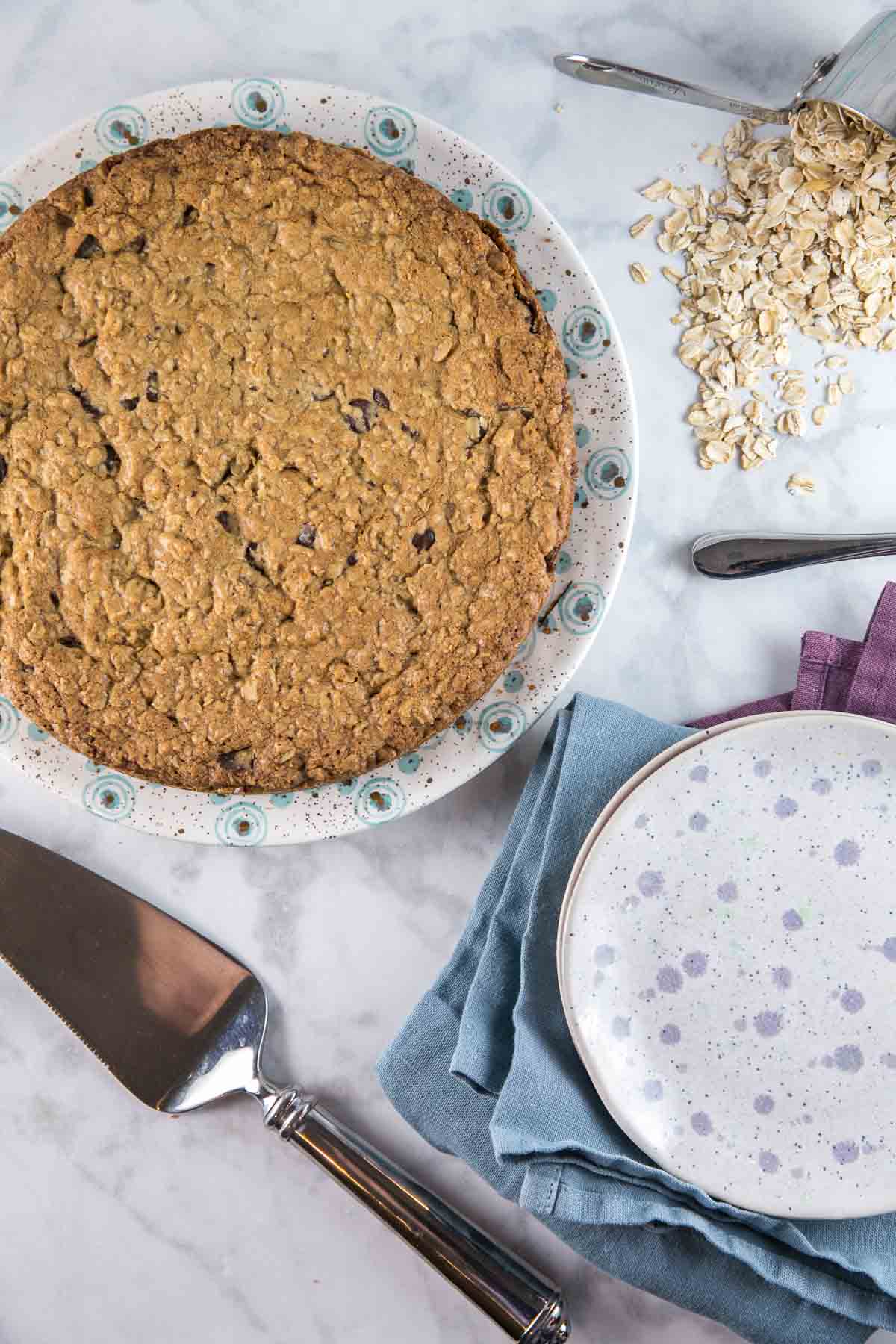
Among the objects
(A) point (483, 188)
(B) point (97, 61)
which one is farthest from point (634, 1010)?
(B) point (97, 61)

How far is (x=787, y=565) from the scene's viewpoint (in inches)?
58.8

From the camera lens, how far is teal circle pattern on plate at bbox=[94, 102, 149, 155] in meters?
1.34

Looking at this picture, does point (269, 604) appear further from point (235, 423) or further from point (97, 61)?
point (97, 61)

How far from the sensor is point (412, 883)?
1.56 meters

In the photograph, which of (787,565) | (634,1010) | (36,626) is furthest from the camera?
(787,565)

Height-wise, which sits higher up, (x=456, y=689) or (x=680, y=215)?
(x=680, y=215)

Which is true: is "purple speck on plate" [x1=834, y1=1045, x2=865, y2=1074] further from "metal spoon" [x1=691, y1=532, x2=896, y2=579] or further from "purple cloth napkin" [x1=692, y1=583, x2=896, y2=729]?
"metal spoon" [x1=691, y1=532, x2=896, y2=579]

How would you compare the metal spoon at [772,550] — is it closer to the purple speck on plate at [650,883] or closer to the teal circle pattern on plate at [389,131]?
the purple speck on plate at [650,883]

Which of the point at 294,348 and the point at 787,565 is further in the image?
the point at 787,565

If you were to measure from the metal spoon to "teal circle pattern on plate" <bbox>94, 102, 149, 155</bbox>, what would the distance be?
951 millimetres

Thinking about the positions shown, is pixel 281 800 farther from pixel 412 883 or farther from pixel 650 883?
pixel 650 883

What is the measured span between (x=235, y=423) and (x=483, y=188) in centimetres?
47

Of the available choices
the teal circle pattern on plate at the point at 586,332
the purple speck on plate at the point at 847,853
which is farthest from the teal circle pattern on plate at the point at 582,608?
the purple speck on plate at the point at 847,853

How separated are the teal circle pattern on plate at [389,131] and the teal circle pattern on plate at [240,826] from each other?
0.90 meters
